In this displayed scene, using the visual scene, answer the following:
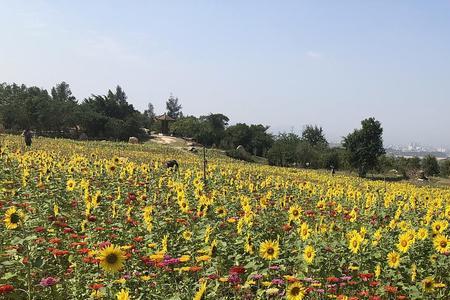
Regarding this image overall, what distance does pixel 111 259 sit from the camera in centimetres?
445

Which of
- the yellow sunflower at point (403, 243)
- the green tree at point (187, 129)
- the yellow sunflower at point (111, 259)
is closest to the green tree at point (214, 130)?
the green tree at point (187, 129)

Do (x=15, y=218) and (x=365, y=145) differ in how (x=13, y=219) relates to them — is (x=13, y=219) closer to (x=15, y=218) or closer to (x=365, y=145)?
(x=15, y=218)

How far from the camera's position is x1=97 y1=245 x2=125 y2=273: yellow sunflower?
174 inches

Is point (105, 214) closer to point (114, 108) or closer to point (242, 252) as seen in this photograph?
point (242, 252)

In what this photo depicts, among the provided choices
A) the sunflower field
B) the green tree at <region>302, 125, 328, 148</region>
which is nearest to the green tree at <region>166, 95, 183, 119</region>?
the green tree at <region>302, 125, 328, 148</region>

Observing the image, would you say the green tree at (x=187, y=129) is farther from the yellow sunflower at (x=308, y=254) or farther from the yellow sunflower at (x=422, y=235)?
the yellow sunflower at (x=308, y=254)

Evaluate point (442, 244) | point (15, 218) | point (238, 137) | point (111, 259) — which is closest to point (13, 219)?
point (15, 218)

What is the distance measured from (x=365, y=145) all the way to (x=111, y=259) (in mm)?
51585

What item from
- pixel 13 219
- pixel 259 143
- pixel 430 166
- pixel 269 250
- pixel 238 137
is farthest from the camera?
pixel 430 166

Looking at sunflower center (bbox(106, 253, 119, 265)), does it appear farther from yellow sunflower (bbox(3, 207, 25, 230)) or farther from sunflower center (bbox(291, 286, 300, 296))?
sunflower center (bbox(291, 286, 300, 296))

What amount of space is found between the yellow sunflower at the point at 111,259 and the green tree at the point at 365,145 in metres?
50.4

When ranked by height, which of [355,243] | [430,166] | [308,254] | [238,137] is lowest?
[308,254]

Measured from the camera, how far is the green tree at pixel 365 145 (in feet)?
172

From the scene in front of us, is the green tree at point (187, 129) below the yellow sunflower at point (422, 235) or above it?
above
